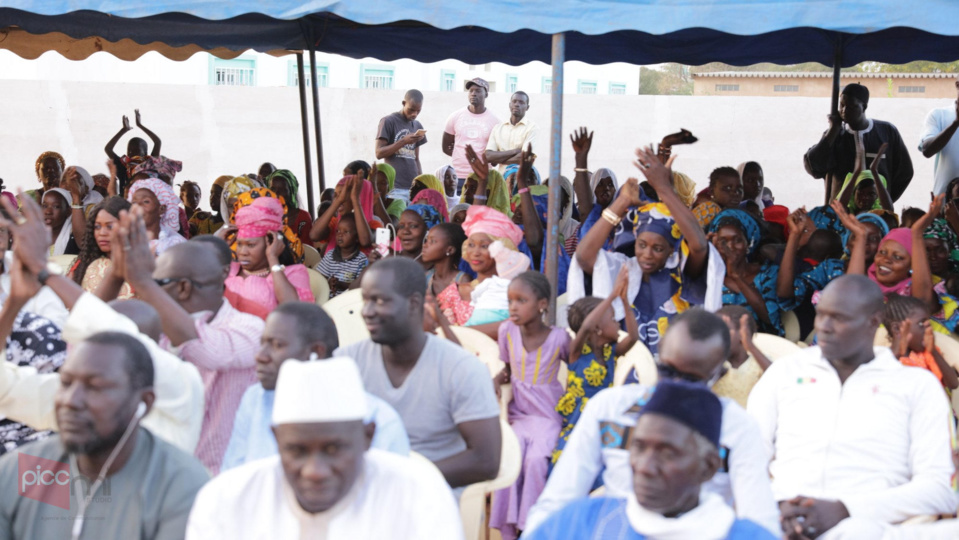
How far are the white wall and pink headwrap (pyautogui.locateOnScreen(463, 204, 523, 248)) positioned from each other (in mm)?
9504

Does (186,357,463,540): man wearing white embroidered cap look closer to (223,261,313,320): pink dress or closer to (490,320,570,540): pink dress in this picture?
(490,320,570,540): pink dress

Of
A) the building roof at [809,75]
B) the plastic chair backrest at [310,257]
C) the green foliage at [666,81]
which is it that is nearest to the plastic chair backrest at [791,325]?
the plastic chair backrest at [310,257]

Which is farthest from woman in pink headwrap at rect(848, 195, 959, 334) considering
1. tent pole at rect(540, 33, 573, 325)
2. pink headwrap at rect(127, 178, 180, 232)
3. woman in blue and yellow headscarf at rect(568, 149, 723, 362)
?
pink headwrap at rect(127, 178, 180, 232)

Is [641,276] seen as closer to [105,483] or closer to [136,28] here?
[105,483]

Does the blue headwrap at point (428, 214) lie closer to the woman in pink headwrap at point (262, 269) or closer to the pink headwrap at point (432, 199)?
the pink headwrap at point (432, 199)

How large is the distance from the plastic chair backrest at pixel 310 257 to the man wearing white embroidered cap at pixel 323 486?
4307mm

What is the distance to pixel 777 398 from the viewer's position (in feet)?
10.8

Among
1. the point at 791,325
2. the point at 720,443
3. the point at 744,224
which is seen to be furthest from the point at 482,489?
the point at 744,224

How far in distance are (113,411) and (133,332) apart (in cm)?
51

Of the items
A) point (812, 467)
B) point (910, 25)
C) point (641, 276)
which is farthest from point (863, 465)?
point (910, 25)

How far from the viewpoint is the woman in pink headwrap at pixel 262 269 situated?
181 inches

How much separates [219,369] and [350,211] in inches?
117

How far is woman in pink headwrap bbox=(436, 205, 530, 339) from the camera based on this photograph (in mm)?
4859

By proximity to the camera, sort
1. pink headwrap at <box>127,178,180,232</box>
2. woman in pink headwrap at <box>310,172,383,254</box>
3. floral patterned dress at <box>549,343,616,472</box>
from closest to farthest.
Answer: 1. floral patterned dress at <box>549,343,616,472</box>
2. pink headwrap at <box>127,178,180,232</box>
3. woman in pink headwrap at <box>310,172,383,254</box>
